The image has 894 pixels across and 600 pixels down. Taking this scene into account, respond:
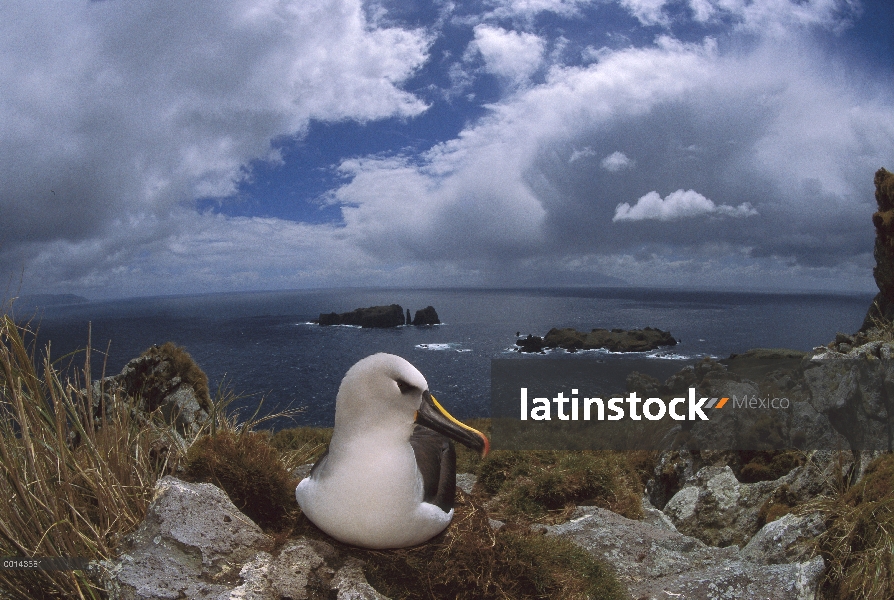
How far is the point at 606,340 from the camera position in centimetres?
8062

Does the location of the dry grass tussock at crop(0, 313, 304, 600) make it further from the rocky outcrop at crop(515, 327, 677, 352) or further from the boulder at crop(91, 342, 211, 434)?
the rocky outcrop at crop(515, 327, 677, 352)

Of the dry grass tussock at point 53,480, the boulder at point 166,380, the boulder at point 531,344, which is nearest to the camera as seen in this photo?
the dry grass tussock at point 53,480

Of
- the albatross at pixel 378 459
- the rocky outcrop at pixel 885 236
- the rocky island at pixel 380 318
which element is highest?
the rocky outcrop at pixel 885 236

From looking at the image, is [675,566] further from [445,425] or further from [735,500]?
[445,425]

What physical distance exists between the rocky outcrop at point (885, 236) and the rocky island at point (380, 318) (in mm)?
86398

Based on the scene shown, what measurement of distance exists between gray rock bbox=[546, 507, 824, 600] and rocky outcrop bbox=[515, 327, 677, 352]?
2767 inches

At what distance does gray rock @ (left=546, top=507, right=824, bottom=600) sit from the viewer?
4.90 metres

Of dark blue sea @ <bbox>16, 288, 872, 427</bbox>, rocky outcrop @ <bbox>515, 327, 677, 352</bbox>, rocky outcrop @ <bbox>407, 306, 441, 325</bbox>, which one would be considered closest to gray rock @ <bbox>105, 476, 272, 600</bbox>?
dark blue sea @ <bbox>16, 288, 872, 427</bbox>

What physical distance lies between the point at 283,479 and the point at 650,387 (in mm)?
18638

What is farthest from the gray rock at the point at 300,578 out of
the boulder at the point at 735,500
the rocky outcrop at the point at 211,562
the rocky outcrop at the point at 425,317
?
the rocky outcrop at the point at 425,317

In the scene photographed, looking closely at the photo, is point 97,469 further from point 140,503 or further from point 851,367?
point 851,367

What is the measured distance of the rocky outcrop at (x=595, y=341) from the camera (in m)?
77.8

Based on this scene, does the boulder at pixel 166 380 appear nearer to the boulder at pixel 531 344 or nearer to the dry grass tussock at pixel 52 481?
the dry grass tussock at pixel 52 481

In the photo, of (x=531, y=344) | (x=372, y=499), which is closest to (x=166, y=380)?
(x=372, y=499)
